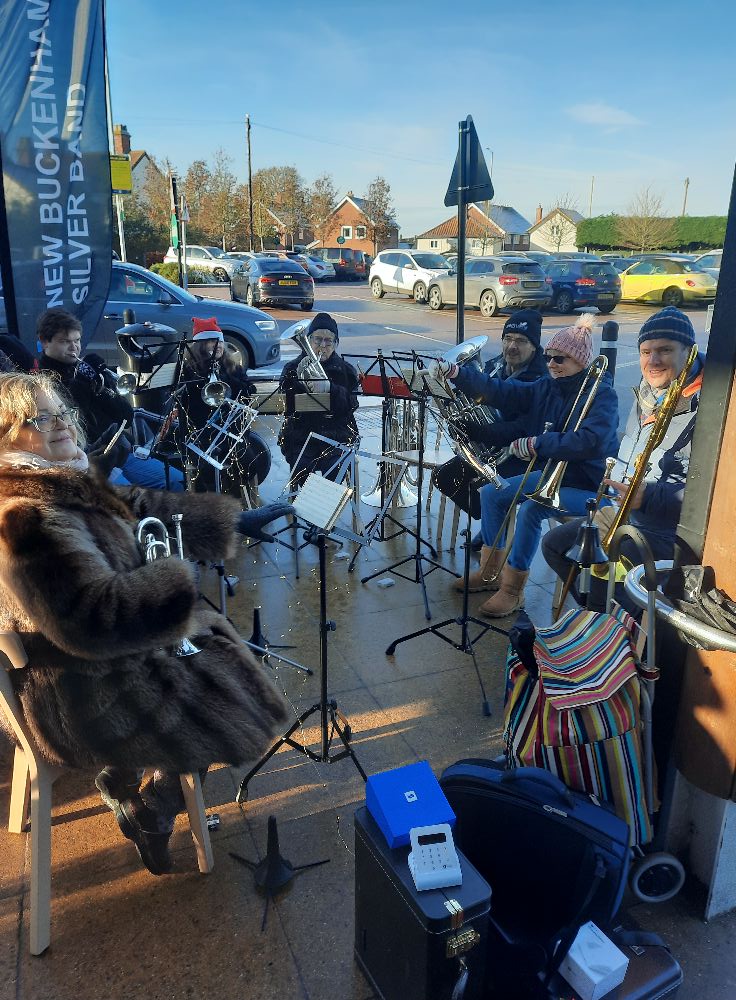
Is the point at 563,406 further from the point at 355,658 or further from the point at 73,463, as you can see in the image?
the point at 73,463

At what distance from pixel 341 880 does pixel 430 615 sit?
1.81 meters

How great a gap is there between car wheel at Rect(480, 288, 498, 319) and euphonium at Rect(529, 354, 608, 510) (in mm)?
14655

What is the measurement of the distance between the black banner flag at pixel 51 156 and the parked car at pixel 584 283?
14.8 m

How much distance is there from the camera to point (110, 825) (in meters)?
2.48

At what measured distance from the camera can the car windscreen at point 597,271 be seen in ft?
59.4

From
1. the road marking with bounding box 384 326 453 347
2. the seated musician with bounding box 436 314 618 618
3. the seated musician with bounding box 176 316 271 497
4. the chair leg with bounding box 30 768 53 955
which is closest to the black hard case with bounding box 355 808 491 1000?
the chair leg with bounding box 30 768 53 955

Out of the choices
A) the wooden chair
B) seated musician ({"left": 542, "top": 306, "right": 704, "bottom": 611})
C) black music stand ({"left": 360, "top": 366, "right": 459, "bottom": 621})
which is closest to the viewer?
the wooden chair

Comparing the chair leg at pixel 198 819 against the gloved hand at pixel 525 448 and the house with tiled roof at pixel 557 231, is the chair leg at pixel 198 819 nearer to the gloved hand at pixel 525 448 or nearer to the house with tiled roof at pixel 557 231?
the gloved hand at pixel 525 448

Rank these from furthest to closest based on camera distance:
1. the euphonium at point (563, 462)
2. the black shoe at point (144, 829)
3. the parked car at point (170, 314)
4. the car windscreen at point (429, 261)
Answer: the car windscreen at point (429, 261)
the parked car at point (170, 314)
the euphonium at point (563, 462)
the black shoe at point (144, 829)

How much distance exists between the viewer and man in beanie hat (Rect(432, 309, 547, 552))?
4.33 meters

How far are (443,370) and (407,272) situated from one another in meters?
18.7

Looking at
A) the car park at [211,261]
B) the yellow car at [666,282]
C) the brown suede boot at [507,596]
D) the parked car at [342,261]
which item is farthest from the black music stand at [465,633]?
the parked car at [342,261]

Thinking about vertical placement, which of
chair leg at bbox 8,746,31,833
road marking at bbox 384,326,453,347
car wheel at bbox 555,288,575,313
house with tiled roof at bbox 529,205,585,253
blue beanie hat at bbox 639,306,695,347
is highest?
house with tiled roof at bbox 529,205,585,253

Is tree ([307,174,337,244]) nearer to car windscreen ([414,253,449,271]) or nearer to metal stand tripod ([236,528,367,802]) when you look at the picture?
car windscreen ([414,253,449,271])
